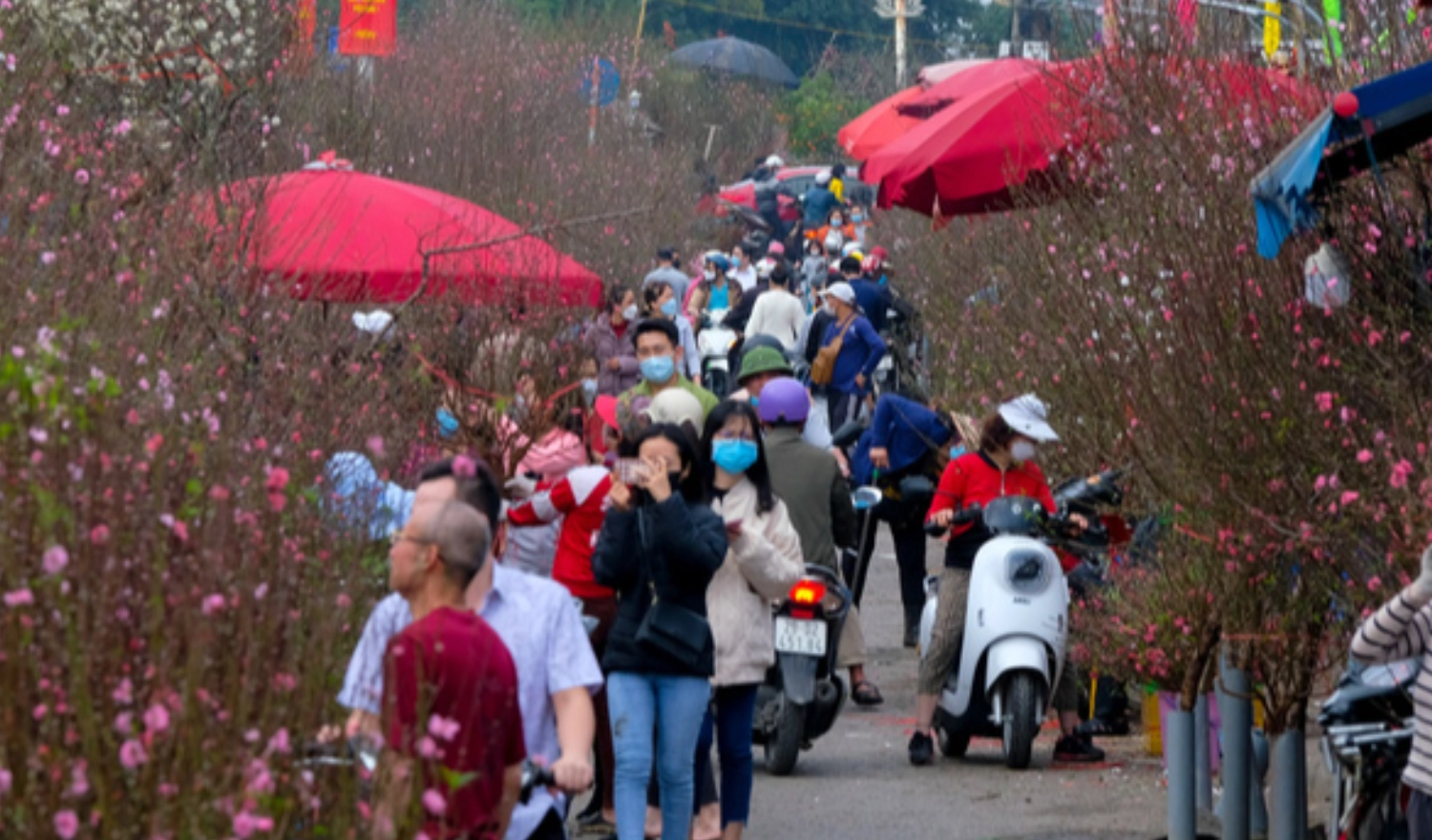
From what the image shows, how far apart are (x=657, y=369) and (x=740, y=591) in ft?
10.5

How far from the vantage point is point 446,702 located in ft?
16.4

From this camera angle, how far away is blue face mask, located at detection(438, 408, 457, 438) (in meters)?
10.7

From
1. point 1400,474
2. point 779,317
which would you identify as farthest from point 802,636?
point 779,317

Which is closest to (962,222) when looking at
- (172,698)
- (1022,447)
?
A: (1022,447)

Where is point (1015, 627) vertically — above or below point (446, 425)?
below

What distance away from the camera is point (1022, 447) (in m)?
11.6

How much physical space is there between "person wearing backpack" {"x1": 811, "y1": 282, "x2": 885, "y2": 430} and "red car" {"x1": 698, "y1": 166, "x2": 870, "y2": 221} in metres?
23.6

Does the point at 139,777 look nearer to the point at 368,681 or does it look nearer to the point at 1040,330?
the point at 368,681

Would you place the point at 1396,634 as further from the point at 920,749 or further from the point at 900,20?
the point at 900,20

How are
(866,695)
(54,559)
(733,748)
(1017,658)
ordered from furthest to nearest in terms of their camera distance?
(866,695), (1017,658), (733,748), (54,559)

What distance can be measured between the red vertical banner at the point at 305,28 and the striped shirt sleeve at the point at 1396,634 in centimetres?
1100

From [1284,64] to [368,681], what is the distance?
22.0 ft

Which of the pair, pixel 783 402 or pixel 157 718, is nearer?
pixel 157 718

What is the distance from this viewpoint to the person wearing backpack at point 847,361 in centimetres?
2012
